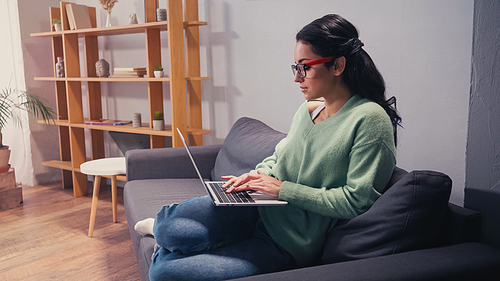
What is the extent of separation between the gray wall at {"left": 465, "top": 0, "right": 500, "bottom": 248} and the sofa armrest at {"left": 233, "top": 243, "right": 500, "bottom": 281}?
417 millimetres

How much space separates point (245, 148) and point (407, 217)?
1.32 meters

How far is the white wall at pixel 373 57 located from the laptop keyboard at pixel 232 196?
114cm

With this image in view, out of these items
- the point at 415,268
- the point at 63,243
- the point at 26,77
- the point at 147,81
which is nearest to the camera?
the point at 415,268

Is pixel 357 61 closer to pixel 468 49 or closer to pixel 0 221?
pixel 468 49

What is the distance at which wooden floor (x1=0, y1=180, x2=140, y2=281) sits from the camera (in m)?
2.21

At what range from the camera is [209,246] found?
1320 mm

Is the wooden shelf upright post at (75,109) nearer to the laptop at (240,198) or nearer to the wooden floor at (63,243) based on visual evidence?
the wooden floor at (63,243)

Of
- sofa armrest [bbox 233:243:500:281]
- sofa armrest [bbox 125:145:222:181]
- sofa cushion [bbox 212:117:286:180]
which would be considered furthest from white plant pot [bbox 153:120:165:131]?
sofa armrest [bbox 233:243:500:281]

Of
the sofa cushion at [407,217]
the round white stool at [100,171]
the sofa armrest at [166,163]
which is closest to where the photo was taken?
the sofa cushion at [407,217]

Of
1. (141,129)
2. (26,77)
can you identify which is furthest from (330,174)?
(26,77)

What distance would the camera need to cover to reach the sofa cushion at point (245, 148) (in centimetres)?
218

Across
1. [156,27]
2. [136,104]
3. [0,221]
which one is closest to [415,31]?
[156,27]

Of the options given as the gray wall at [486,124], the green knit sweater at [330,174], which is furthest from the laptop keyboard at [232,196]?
the gray wall at [486,124]

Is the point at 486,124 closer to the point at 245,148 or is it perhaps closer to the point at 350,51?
the point at 350,51
